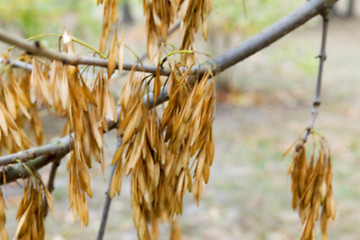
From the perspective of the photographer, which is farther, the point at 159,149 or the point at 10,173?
the point at 10,173

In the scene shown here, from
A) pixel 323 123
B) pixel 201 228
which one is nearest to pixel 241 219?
pixel 201 228

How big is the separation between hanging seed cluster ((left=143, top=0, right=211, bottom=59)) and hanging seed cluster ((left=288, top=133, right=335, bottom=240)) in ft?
1.62

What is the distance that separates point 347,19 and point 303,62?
31.6 feet

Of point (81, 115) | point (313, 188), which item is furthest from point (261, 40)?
point (81, 115)

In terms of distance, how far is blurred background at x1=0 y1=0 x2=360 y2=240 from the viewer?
12.9 ft

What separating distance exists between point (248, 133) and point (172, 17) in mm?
5272

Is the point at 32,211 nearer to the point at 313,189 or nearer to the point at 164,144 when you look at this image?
the point at 164,144

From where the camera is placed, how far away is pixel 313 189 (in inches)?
47.0

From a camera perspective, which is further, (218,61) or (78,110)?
(218,61)

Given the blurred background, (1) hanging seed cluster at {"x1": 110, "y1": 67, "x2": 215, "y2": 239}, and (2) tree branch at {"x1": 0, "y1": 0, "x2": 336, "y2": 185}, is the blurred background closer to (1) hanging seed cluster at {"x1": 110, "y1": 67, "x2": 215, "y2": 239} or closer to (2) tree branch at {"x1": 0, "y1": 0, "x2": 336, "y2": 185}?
(2) tree branch at {"x1": 0, "y1": 0, "x2": 336, "y2": 185}

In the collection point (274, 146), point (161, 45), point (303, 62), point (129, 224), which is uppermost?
point (303, 62)

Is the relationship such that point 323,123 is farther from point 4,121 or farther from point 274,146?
point 4,121

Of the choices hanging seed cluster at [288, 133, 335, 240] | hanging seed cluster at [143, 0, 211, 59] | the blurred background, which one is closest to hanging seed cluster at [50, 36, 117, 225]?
hanging seed cluster at [143, 0, 211, 59]

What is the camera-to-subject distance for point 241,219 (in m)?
4.01
